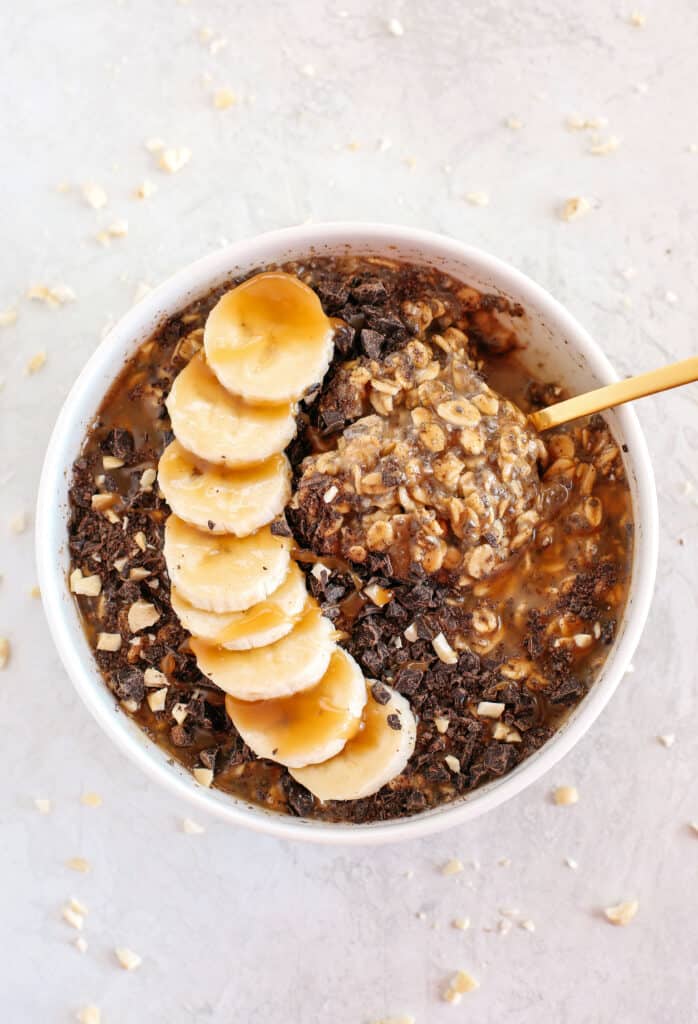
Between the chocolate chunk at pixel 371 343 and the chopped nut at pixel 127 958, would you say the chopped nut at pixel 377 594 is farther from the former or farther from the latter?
the chopped nut at pixel 127 958

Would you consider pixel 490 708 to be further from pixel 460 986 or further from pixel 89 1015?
pixel 89 1015

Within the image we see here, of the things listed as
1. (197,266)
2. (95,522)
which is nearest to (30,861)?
(95,522)

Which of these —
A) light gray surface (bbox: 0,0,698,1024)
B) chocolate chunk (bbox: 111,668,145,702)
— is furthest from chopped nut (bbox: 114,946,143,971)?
chocolate chunk (bbox: 111,668,145,702)

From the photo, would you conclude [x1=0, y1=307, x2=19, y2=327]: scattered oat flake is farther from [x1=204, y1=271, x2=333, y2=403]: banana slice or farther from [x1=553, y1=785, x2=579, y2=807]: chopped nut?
[x1=553, y1=785, x2=579, y2=807]: chopped nut

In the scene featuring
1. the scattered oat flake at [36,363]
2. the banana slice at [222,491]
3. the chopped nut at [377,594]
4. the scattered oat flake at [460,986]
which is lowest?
the scattered oat flake at [460,986]

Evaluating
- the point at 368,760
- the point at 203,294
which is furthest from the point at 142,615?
the point at 203,294

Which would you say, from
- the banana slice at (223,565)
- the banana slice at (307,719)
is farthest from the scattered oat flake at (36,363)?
the banana slice at (307,719)
